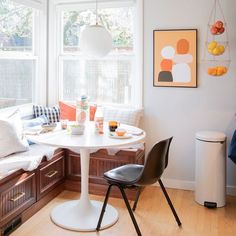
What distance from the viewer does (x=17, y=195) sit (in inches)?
112

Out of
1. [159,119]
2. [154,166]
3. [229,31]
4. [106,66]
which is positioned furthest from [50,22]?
[154,166]

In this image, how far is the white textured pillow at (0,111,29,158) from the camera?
2953mm

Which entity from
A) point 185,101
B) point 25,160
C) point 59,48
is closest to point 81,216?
point 25,160

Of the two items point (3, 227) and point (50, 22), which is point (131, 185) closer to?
point (3, 227)

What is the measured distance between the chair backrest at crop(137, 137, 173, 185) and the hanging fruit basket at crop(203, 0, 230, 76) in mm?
1192

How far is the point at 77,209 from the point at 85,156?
19.1 inches

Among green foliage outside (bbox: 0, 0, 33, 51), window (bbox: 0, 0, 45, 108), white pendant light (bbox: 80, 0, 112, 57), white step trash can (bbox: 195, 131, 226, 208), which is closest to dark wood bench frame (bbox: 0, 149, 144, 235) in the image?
white step trash can (bbox: 195, 131, 226, 208)

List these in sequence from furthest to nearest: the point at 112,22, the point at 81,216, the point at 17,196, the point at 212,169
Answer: the point at 112,22 < the point at 212,169 < the point at 81,216 < the point at 17,196

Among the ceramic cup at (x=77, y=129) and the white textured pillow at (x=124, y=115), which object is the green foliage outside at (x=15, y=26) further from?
the ceramic cup at (x=77, y=129)

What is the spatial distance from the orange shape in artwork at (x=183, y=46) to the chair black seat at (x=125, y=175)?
4.60ft

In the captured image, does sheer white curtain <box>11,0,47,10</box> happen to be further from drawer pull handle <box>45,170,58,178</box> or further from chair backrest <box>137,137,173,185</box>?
chair backrest <box>137,137,173,185</box>

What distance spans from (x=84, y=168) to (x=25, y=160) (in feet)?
1.61

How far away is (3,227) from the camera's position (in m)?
2.64

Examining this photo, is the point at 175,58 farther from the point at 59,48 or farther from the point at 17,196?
the point at 17,196
